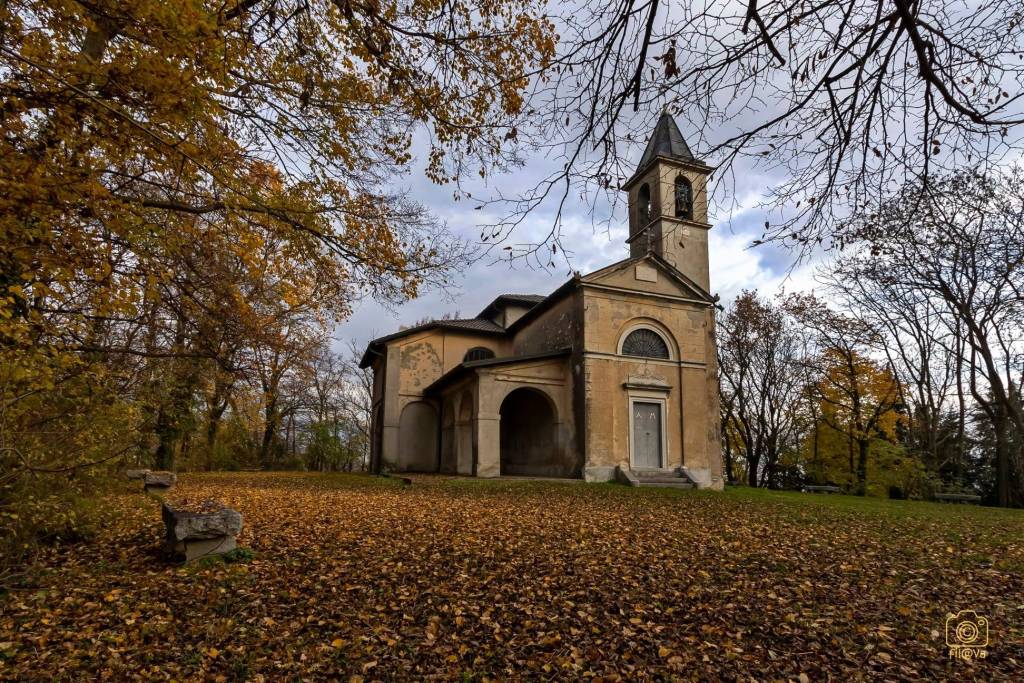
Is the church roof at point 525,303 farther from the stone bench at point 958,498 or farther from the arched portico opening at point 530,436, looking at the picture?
the stone bench at point 958,498

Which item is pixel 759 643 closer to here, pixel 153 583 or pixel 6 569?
pixel 153 583

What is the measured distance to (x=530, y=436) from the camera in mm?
21594

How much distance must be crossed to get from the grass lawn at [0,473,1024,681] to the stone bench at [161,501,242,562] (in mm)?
238

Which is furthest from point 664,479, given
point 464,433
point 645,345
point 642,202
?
point 642,202

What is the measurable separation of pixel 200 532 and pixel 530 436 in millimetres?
16363

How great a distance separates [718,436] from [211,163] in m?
17.3

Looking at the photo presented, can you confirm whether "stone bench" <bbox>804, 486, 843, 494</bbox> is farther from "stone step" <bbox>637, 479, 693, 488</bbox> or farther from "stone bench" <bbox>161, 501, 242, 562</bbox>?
"stone bench" <bbox>161, 501, 242, 562</bbox>

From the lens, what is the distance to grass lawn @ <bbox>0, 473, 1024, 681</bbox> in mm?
A: 3803

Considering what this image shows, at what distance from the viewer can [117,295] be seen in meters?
5.93

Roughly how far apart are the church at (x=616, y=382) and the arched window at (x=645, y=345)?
0.13ft

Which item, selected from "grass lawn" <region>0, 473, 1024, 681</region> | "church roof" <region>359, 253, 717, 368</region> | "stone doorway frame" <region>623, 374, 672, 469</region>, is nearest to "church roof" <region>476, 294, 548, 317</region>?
"church roof" <region>359, 253, 717, 368</region>

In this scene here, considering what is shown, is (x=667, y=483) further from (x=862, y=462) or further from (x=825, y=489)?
(x=862, y=462)

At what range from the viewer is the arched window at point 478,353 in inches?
978

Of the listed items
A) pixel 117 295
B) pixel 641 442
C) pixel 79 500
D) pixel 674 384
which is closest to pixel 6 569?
pixel 79 500
